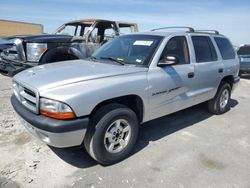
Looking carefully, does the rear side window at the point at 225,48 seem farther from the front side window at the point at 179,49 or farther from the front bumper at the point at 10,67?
the front bumper at the point at 10,67

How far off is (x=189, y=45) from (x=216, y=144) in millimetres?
1785

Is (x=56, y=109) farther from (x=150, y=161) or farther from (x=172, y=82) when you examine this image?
(x=172, y=82)

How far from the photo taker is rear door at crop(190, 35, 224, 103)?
4.48 metres

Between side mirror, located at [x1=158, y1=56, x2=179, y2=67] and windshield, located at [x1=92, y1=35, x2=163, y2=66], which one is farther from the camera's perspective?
windshield, located at [x1=92, y1=35, x2=163, y2=66]

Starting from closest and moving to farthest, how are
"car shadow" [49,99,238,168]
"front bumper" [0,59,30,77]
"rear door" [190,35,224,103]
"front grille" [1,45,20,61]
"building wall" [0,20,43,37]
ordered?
"car shadow" [49,99,238,168] < "rear door" [190,35,224,103] < "front bumper" [0,59,30,77] < "front grille" [1,45,20,61] < "building wall" [0,20,43,37]

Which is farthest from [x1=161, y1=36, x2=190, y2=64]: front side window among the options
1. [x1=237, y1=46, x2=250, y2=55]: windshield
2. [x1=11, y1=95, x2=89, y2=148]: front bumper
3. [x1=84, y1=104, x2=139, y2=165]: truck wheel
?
[x1=237, y1=46, x2=250, y2=55]: windshield

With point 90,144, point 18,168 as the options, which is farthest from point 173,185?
point 18,168

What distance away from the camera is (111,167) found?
3258 millimetres

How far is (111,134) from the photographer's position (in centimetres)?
324

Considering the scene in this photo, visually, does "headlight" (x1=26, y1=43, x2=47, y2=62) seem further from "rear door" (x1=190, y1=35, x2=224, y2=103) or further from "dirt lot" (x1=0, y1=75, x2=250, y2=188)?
"rear door" (x1=190, y1=35, x2=224, y2=103)

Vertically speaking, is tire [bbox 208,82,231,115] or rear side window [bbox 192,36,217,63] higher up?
rear side window [bbox 192,36,217,63]

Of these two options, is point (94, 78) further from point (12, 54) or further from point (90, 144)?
point (12, 54)

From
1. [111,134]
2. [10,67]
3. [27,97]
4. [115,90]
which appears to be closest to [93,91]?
[115,90]

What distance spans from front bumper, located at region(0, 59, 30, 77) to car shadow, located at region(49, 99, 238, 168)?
2.85 meters
